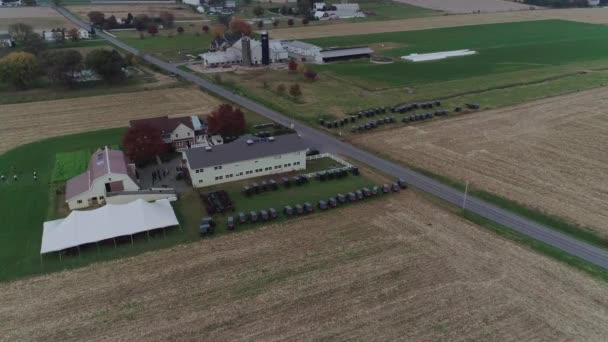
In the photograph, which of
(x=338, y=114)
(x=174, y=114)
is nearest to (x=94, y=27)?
(x=174, y=114)

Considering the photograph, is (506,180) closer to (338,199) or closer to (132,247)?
(338,199)

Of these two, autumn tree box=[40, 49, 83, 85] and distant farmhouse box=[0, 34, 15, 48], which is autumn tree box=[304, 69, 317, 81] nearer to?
autumn tree box=[40, 49, 83, 85]

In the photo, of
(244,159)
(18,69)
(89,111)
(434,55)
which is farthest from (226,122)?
(434,55)

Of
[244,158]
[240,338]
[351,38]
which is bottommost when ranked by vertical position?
[240,338]

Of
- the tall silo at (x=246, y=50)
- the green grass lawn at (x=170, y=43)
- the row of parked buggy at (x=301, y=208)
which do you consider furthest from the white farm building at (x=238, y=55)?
the row of parked buggy at (x=301, y=208)

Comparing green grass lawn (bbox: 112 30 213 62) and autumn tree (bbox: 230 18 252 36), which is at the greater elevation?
autumn tree (bbox: 230 18 252 36)

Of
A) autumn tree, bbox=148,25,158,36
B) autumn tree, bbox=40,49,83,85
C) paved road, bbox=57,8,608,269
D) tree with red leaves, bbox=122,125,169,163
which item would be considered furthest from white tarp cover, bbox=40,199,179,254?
autumn tree, bbox=148,25,158,36

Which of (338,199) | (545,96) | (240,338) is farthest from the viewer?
(545,96)
